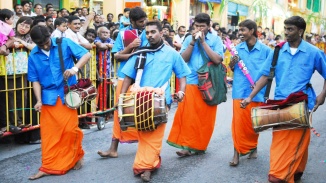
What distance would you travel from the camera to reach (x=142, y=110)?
5176mm

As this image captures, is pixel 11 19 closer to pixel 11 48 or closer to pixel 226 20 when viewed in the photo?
pixel 11 48

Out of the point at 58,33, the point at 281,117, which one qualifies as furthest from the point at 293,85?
the point at 58,33

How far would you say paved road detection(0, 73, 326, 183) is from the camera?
18.6ft

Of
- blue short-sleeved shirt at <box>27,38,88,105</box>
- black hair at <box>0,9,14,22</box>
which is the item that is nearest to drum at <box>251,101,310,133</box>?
blue short-sleeved shirt at <box>27,38,88,105</box>

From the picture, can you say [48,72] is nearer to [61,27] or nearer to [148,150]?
[148,150]

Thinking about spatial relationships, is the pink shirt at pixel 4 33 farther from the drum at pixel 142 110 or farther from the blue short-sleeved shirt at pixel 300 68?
the blue short-sleeved shirt at pixel 300 68

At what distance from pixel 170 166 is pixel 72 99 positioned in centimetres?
152

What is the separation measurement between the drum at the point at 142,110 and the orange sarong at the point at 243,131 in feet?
4.73

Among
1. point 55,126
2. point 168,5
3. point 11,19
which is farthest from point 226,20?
point 55,126

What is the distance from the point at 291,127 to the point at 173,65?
154 centimetres

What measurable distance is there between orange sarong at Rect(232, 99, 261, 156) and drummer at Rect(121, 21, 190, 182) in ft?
3.43

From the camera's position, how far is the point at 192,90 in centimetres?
664

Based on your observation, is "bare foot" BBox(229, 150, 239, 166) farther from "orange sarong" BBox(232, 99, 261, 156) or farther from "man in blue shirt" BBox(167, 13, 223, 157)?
"man in blue shirt" BBox(167, 13, 223, 157)

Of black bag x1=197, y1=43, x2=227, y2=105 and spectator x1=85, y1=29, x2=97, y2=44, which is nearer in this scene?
black bag x1=197, y1=43, x2=227, y2=105
